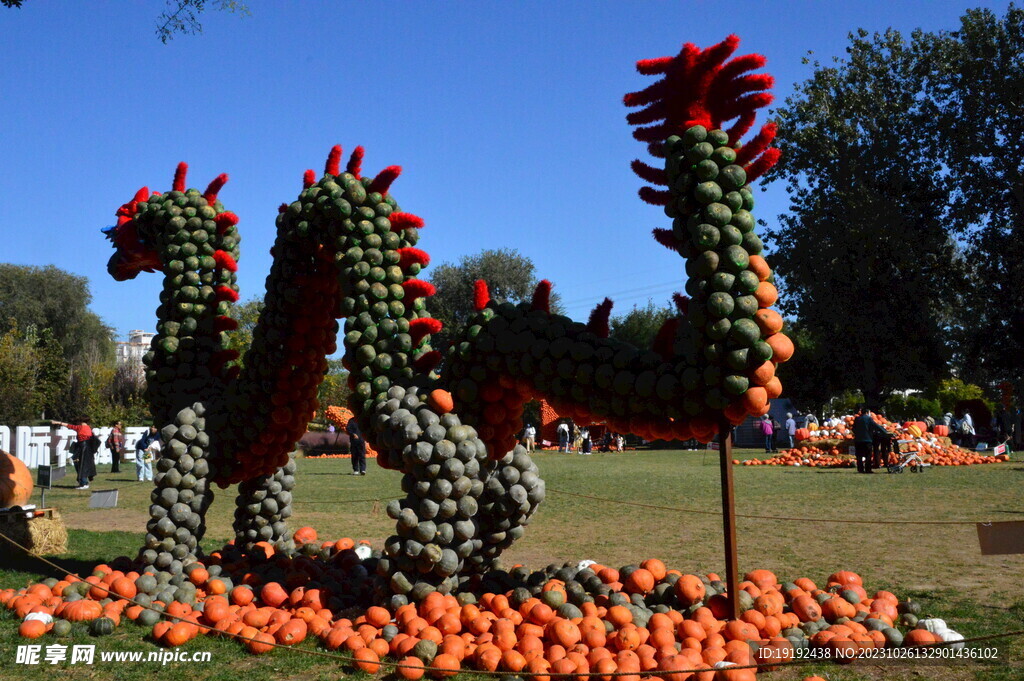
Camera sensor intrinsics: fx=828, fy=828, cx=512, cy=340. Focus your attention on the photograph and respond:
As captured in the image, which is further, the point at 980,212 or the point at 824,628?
Answer: the point at 980,212

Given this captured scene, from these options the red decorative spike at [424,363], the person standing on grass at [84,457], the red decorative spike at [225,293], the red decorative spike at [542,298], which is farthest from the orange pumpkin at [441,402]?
the person standing on grass at [84,457]

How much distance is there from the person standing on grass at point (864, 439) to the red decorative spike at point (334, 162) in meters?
15.6

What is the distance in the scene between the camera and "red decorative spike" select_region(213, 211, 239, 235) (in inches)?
327

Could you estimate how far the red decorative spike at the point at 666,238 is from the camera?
5562mm

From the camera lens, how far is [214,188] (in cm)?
844

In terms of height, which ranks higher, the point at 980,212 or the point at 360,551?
the point at 980,212

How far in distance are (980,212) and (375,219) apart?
29.5 meters

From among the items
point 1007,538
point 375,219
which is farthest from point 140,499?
point 1007,538

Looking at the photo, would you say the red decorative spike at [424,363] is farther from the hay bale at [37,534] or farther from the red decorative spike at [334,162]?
the hay bale at [37,534]

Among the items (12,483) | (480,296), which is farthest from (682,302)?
(12,483)

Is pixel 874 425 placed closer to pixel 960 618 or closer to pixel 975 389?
pixel 960 618

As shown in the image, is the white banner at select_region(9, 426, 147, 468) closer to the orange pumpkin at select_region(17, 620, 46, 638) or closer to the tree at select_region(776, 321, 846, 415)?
the orange pumpkin at select_region(17, 620, 46, 638)

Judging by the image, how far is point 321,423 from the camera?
136 feet

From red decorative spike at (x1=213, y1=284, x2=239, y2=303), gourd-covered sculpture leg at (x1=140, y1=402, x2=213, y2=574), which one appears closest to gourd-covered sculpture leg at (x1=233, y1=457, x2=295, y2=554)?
gourd-covered sculpture leg at (x1=140, y1=402, x2=213, y2=574)
